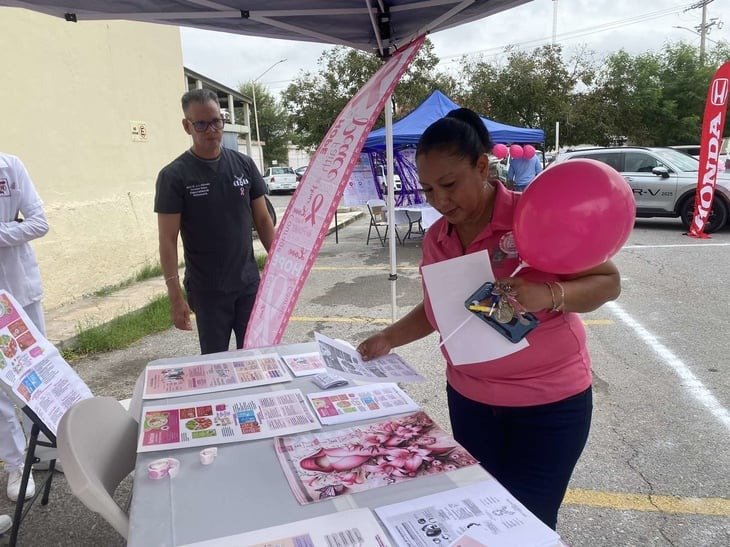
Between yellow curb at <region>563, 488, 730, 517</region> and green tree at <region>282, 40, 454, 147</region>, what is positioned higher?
green tree at <region>282, 40, 454, 147</region>

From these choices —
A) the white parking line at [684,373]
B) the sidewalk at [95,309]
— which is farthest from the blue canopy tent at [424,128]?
the white parking line at [684,373]

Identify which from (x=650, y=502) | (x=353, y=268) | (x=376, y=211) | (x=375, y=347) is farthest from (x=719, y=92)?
(x=375, y=347)

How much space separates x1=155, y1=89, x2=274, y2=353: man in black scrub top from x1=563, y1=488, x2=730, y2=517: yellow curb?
1.92 meters

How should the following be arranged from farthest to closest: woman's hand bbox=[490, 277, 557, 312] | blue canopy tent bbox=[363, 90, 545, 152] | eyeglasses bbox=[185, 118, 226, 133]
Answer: blue canopy tent bbox=[363, 90, 545, 152]
eyeglasses bbox=[185, 118, 226, 133]
woman's hand bbox=[490, 277, 557, 312]

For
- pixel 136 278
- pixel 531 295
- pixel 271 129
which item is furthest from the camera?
pixel 271 129

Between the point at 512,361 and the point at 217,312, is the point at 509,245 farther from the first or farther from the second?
the point at 217,312

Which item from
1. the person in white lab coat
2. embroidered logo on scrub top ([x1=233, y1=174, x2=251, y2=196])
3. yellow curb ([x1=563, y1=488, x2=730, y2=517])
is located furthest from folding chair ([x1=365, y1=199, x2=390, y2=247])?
yellow curb ([x1=563, y1=488, x2=730, y2=517])

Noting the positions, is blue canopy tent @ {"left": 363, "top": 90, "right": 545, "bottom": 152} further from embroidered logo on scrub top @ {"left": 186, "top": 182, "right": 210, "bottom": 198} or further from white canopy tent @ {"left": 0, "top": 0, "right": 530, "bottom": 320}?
embroidered logo on scrub top @ {"left": 186, "top": 182, "right": 210, "bottom": 198}

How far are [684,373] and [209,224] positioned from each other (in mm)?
3518

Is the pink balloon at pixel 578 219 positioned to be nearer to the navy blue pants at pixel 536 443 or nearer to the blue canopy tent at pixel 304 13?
the navy blue pants at pixel 536 443

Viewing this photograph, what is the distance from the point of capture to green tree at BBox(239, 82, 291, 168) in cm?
4181

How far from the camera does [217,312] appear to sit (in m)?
2.68

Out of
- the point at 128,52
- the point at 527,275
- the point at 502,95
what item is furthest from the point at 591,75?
the point at 527,275

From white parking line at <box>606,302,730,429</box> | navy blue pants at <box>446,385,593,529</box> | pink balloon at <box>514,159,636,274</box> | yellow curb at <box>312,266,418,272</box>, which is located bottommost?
white parking line at <box>606,302,730,429</box>
